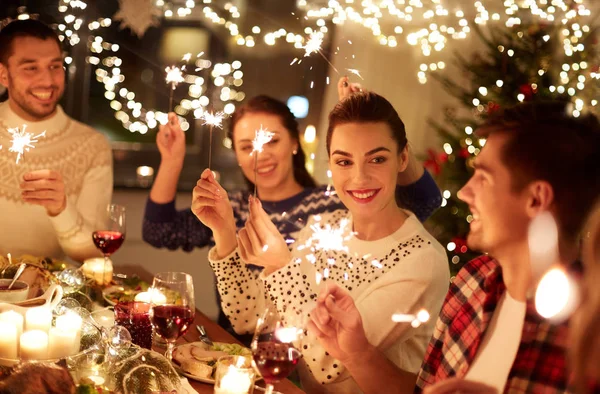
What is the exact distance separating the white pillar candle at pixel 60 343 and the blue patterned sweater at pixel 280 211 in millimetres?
1137

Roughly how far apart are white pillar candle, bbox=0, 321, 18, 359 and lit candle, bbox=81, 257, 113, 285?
28.5 inches

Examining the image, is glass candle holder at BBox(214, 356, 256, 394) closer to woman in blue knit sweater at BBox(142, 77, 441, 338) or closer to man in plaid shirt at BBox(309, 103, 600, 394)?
man in plaid shirt at BBox(309, 103, 600, 394)

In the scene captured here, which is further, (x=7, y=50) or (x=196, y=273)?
(x=196, y=273)

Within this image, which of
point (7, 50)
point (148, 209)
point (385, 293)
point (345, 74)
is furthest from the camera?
point (148, 209)

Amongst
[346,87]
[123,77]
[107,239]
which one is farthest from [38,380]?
[123,77]

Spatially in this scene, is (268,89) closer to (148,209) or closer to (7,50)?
(148,209)

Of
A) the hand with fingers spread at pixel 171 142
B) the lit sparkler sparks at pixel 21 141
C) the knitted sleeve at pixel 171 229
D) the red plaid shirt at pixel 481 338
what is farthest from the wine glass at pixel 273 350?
the lit sparkler sparks at pixel 21 141

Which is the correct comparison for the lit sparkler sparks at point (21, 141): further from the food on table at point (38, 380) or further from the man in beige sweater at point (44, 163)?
the food on table at point (38, 380)

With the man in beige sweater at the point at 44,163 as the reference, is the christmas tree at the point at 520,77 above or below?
above

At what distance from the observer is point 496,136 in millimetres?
1589

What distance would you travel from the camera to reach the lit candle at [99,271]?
238 cm

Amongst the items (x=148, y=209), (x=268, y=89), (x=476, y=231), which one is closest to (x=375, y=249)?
(x=476, y=231)

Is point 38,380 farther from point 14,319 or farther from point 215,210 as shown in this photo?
point 215,210

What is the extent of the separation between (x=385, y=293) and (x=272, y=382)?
1.83ft
